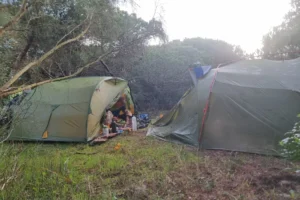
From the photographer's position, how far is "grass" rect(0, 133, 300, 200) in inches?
101

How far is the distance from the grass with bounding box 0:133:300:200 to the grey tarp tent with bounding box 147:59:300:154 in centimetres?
33

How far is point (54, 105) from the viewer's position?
5785mm

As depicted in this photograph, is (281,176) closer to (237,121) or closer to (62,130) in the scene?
(237,121)

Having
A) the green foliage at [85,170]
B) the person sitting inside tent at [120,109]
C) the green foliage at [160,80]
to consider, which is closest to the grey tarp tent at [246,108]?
the green foliage at [85,170]

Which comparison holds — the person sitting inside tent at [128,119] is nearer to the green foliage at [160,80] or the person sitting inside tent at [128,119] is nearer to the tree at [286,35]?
the green foliage at [160,80]

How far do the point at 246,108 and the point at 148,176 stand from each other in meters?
2.40

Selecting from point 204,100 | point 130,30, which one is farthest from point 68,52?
point 204,100

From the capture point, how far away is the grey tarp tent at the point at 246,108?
169 inches

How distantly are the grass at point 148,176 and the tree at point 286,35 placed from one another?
394 inches

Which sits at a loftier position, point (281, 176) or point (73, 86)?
point (73, 86)

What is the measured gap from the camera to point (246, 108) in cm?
449

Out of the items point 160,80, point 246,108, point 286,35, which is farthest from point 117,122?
point 286,35

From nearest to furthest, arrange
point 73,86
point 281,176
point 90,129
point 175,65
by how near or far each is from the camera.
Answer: point 281,176, point 90,129, point 73,86, point 175,65

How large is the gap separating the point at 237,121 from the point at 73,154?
3.16 meters
